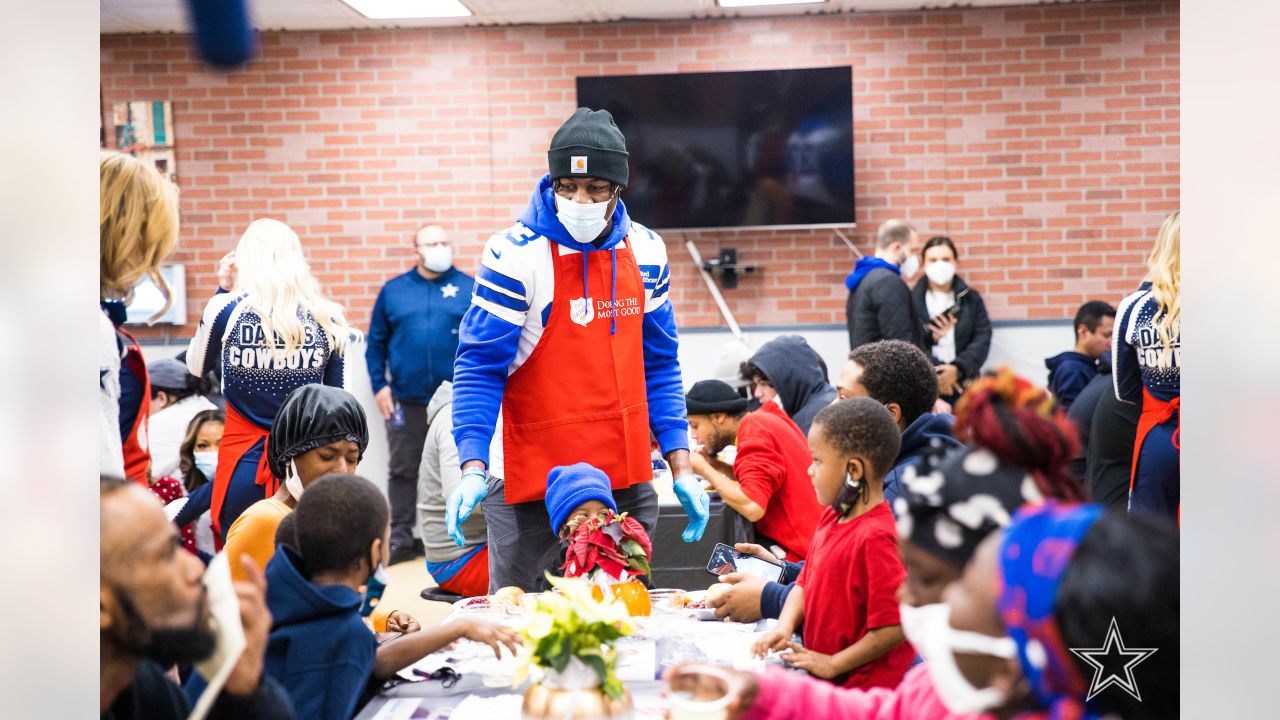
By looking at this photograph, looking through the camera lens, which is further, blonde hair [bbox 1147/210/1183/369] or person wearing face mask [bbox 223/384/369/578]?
person wearing face mask [bbox 223/384/369/578]

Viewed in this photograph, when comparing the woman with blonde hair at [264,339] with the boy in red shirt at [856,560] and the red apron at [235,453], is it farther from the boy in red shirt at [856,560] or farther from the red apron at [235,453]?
the boy in red shirt at [856,560]

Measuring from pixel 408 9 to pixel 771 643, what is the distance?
983mm

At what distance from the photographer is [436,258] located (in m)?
5.21

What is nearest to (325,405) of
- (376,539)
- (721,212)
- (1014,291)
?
(376,539)

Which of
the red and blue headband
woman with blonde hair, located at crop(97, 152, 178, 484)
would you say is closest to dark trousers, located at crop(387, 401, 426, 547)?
woman with blonde hair, located at crop(97, 152, 178, 484)

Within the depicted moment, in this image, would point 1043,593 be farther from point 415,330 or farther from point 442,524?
point 415,330

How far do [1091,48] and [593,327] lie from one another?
97cm

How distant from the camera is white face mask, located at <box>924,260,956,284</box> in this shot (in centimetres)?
200

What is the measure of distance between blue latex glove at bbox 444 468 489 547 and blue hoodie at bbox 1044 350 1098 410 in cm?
98

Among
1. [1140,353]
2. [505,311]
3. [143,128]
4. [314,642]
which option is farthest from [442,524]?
[1140,353]

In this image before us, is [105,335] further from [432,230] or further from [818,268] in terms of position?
[818,268]

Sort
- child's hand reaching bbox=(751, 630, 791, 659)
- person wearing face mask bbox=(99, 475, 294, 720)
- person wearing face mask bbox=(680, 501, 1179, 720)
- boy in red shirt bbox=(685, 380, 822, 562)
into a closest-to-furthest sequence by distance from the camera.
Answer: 1. person wearing face mask bbox=(680, 501, 1179, 720)
2. person wearing face mask bbox=(99, 475, 294, 720)
3. child's hand reaching bbox=(751, 630, 791, 659)
4. boy in red shirt bbox=(685, 380, 822, 562)

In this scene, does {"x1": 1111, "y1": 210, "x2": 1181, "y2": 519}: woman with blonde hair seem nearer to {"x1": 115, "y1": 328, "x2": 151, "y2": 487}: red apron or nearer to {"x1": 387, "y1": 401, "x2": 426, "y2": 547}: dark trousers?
{"x1": 115, "y1": 328, "x2": 151, "y2": 487}: red apron

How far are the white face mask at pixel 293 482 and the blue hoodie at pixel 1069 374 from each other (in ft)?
2.91
